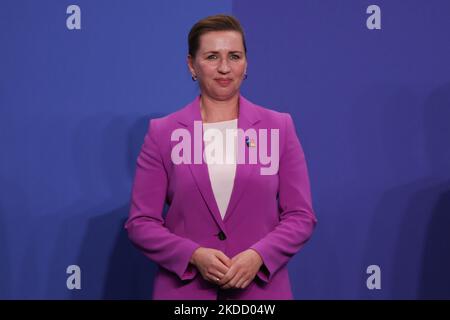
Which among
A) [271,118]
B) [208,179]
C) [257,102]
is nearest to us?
[208,179]

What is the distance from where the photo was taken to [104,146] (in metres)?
3.12

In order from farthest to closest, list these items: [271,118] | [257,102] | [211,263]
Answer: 1. [257,102]
2. [271,118]
3. [211,263]

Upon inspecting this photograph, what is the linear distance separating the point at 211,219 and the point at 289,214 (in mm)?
238

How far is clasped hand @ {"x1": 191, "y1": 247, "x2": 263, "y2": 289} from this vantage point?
219 cm

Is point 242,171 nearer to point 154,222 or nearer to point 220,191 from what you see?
point 220,191

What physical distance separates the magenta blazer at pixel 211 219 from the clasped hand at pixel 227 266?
3 cm

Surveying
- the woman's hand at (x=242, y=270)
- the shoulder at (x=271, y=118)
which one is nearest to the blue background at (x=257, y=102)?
the shoulder at (x=271, y=118)

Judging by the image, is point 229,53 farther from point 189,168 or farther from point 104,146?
point 104,146

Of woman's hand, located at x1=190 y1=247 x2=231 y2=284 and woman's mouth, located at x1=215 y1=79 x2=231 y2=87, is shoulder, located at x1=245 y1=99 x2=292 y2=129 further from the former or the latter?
woman's hand, located at x1=190 y1=247 x2=231 y2=284

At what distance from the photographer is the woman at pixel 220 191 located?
226 cm

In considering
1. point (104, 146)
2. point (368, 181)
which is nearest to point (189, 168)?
point (104, 146)

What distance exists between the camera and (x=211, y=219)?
90.0 inches

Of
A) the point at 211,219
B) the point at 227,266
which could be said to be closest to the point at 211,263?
the point at 227,266

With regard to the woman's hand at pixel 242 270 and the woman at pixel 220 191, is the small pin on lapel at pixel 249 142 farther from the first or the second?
the woman's hand at pixel 242 270
